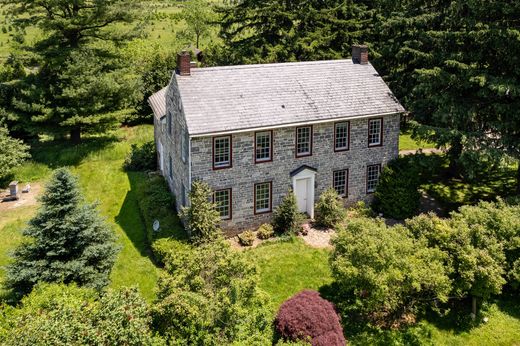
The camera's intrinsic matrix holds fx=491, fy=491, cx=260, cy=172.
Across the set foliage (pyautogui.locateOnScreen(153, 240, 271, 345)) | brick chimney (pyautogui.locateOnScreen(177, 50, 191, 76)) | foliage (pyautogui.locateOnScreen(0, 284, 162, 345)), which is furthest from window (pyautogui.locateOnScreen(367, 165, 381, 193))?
foliage (pyautogui.locateOnScreen(0, 284, 162, 345))

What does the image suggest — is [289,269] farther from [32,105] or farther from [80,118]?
[32,105]

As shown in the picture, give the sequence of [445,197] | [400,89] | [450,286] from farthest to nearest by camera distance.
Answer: [400,89] → [445,197] → [450,286]

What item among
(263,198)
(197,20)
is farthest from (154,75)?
(263,198)

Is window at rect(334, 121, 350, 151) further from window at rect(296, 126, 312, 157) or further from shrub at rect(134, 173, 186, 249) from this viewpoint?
shrub at rect(134, 173, 186, 249)

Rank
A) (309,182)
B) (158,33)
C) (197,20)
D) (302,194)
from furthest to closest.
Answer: (158,33) → (197,20) → (302,194) → (309,182)

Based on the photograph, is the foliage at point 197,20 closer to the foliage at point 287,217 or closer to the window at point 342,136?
the window at point 342,136

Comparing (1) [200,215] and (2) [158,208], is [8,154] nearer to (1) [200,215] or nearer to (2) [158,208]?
(2) [158,208]

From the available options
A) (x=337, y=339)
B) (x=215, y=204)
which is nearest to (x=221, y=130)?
(x=215, y=204)
